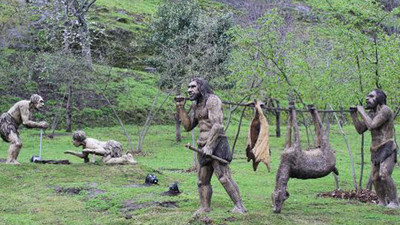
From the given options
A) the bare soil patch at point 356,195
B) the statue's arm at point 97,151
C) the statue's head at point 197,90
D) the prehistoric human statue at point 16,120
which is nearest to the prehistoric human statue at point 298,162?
the statue's head at point 197,90

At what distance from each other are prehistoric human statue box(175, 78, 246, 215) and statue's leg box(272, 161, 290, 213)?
2.34 feet

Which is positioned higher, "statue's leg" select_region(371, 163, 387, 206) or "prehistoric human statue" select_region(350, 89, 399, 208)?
"prehistoric human statue" select_region(350, 89, 399, 208)

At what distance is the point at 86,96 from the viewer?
3803cm

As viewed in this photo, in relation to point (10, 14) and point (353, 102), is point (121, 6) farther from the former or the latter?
point (353, 102)

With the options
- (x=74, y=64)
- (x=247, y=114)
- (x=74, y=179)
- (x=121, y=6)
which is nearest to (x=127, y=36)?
(x=121, y=6)

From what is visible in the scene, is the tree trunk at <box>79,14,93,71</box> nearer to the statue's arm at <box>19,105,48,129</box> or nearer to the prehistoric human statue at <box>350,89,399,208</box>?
the statue's arm at <box>19,105,48,129</box>

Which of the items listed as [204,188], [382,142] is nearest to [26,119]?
[204,188]

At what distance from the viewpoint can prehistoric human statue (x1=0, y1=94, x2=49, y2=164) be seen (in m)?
16.5

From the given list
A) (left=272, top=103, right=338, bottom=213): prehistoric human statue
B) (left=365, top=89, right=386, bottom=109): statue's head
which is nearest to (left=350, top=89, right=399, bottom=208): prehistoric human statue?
(left=365, top=89, right=386, bottom=109): statue's head

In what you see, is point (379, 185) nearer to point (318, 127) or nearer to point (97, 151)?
point (318, 127)

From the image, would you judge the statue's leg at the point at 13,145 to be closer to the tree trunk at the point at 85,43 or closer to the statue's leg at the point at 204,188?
the statue's leg at the point at 204,188

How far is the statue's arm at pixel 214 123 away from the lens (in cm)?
1052

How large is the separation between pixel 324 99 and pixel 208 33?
42.3ft

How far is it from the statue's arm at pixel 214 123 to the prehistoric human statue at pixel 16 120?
7446 mm
